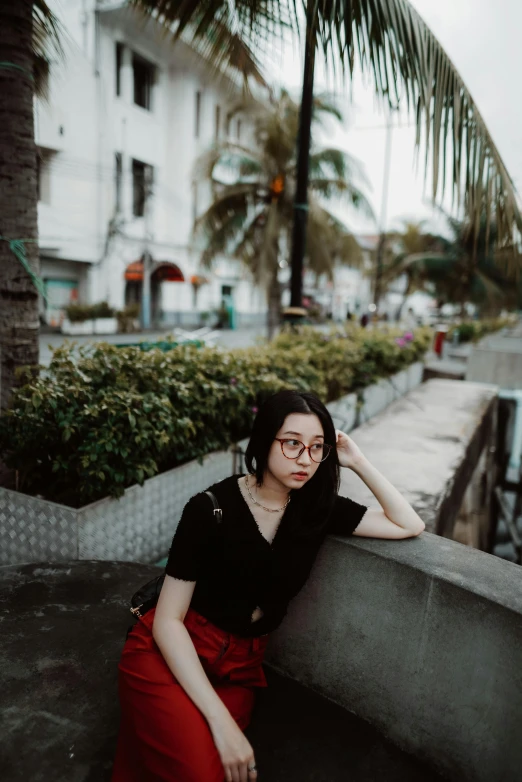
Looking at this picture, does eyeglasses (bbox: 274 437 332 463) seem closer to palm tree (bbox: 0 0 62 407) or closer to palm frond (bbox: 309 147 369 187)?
palm tree (bbox: 0 0 62 407)

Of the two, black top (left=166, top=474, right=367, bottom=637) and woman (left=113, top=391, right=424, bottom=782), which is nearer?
woman (left=113, top=391, right=424, bottom=782)

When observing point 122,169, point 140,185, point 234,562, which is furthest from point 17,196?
point 140,185

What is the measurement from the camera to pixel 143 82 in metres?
22.4

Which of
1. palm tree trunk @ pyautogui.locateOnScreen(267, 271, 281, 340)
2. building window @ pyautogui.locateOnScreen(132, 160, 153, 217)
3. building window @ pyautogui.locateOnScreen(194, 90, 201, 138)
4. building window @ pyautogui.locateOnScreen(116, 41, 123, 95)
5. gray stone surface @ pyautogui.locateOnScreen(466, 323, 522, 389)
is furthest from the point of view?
building window @ pyautogui.locateOnScreen(194, 90, 201, 138)

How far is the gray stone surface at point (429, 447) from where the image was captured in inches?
137

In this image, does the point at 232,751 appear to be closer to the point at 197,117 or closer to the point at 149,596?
the point at 149,596

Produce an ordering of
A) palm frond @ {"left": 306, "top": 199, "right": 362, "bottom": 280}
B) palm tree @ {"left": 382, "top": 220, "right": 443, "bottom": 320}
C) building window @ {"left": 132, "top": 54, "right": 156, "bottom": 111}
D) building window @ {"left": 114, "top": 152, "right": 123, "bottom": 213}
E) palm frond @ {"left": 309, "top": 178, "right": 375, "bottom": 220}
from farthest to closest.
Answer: palm tree @ {"left": 382, "top": 220, "right": 443, "bottom": 320} < building window @ {"left": 132, "top": 54, "right": 156, "bottom": 111} < building window @ {"left": 114, "top": 152, "right": 123, "bottom": 213} < palm frond @ {"left": 309, "top": 178, "right": 375, "bottom": 220} < palm frond @ {"left": 306, "top": 199, "right": 362, "bottom": 280}

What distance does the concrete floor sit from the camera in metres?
1.79

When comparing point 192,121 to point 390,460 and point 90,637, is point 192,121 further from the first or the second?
point 90,637

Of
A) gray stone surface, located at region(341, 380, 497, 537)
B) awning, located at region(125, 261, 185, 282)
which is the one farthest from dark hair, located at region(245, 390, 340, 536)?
awning, located at region(125, 261, 185, 282)

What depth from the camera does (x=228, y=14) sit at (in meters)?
3.82

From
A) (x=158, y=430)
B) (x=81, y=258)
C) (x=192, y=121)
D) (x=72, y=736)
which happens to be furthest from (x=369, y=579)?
(x=192, y=121)

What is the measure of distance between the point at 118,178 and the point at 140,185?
181 cm

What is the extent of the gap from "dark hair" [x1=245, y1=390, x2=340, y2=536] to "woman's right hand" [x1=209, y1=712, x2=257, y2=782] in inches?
24.7
